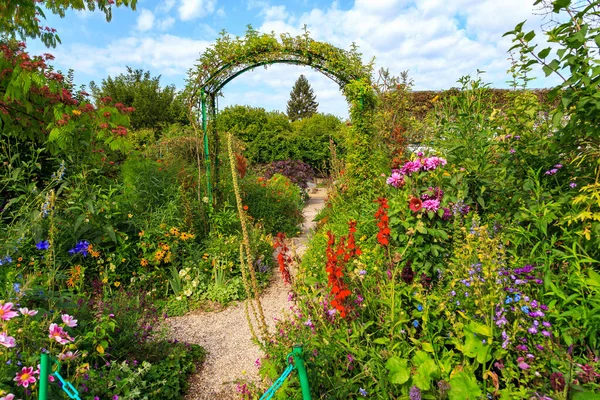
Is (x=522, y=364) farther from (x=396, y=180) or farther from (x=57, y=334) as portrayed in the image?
(x=57, y=334)

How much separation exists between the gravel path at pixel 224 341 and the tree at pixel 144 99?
13.5 meters

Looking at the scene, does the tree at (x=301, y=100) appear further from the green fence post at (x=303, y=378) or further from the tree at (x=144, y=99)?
the green fence post at (x=303, y=378)

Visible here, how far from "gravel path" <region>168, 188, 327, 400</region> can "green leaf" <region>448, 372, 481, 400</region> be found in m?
1.12

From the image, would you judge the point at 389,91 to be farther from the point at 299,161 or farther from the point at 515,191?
the point at 299,161

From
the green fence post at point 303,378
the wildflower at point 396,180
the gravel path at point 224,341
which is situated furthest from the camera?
the wildflower at point 396,180

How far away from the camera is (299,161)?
11.5 metres

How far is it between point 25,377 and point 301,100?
145ft

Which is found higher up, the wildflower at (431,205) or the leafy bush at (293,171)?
the leafy bush at (293,171)

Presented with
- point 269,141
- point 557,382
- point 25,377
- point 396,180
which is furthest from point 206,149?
point 269,141

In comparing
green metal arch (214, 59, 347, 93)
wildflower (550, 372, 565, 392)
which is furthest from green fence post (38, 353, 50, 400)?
green metal arch (214, 59, 347, 93)

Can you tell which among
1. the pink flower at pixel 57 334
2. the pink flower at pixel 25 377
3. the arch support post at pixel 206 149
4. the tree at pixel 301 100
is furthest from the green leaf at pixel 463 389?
the tree at pixel 301 100

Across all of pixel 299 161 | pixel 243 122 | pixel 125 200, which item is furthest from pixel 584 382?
pixel 243 122

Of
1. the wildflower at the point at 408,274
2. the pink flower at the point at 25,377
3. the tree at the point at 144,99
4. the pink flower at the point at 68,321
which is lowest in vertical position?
the pink flower at the point at 25,377

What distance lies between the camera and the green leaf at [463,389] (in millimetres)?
1539
